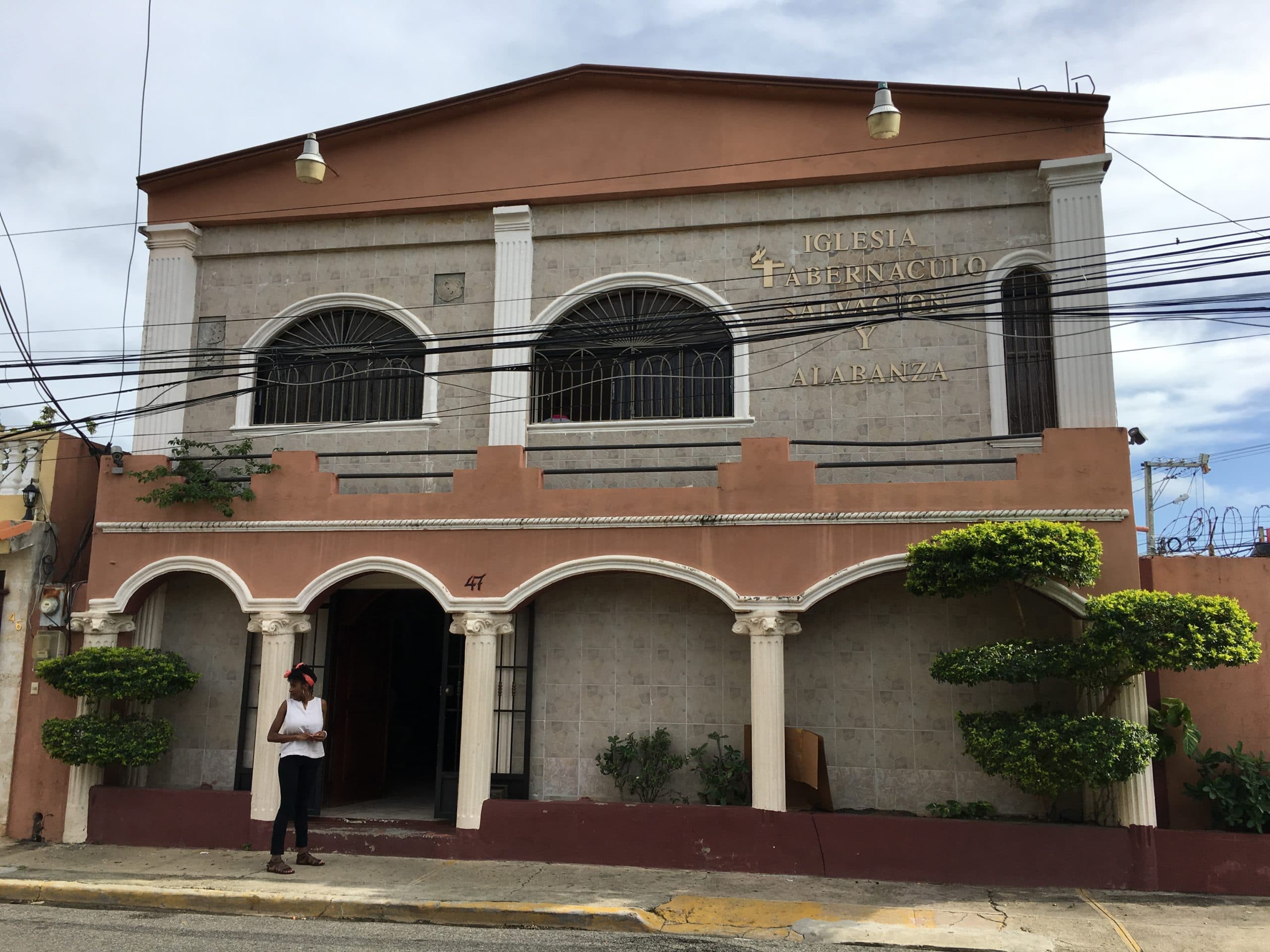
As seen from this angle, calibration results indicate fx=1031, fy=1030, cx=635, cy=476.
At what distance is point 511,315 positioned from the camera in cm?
1200

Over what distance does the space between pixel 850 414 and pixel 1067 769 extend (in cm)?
433

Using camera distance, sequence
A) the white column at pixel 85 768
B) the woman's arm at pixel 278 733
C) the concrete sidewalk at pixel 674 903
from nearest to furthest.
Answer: the concrete sidewalk at pixel 674 903 → the woman's arm at pixel 278 733 → the white column at pixel 85 768

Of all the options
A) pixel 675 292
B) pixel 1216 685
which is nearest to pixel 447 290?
pixel 675 292

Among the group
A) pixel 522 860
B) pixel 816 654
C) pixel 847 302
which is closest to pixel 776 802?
pixel 816 654

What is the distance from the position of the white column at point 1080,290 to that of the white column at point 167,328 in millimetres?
9973

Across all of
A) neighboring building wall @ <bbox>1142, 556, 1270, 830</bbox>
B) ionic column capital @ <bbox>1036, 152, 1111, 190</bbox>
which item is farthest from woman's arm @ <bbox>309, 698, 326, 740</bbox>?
ionic column capital @ <bbox>1036, 152, 1111, 190</bbox>

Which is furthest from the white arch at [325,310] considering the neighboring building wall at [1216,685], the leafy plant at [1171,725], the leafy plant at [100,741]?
the leafy plant at [1171,725]

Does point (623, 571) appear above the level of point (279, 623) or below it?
above

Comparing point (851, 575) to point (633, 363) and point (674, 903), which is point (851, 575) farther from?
point (633, 363)

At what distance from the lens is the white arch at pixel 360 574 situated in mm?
10438

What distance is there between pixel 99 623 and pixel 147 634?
75 centimetres

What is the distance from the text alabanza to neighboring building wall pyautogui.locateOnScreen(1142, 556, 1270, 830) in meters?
2.87

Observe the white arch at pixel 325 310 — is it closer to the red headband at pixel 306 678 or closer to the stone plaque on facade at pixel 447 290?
the stone plaque on facade at pixel 447 290

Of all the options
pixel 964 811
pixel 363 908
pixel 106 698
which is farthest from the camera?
pixel 106 698
